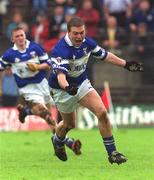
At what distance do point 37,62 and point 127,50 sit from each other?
8.77 metres

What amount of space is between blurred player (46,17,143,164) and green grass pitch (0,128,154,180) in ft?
1.32

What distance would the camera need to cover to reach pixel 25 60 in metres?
16.1

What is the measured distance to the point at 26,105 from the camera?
54.4 feet

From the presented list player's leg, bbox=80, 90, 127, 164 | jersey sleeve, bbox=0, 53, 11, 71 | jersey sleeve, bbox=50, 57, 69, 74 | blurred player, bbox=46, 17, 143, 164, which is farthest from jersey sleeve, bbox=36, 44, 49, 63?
jersey sleeve, bbox=50, 57, 69, 74

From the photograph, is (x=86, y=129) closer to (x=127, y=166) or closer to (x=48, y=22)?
(x=48, y=22)

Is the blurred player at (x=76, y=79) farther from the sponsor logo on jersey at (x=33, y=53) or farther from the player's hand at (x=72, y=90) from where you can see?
the sponsor logo on jersey at (x=33, y=53)

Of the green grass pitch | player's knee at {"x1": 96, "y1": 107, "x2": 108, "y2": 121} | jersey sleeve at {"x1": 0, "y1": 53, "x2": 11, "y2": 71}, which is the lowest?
the green grass pitch

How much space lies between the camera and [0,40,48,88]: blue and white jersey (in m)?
15.9

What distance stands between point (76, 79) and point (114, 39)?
12.3 meters

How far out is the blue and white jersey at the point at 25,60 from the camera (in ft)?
52.2

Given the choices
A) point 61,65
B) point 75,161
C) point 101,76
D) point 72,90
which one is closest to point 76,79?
point 61,65

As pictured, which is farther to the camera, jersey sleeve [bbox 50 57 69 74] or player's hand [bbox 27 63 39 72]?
player's hand [bbox 27 63 39 72]

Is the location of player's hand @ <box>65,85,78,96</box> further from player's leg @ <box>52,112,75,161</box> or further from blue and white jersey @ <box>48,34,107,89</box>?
player's leg @ <box>52,112,75,161</box>

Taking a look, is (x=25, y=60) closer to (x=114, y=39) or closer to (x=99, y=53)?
(x=99, y=53)
